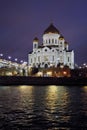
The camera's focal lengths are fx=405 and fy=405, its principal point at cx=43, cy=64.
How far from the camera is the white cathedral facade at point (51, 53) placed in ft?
559

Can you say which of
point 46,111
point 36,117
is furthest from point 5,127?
point 46,111

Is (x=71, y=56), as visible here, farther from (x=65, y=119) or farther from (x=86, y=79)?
(x=65, y=119)

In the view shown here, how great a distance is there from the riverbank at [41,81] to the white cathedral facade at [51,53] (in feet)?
99.1

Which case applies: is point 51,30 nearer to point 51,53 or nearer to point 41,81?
point 51,53

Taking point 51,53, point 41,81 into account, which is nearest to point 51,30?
point 51,53

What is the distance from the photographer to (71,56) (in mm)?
173375

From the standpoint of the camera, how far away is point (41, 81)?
445 ft

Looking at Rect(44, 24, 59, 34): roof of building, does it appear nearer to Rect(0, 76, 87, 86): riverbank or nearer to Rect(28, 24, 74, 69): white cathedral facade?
Rect(28, 24, 74, 69): white cathedral facade

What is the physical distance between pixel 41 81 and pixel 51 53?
36.5 m

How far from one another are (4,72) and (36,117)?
134m

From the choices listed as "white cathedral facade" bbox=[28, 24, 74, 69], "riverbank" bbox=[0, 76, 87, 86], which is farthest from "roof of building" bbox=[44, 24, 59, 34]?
"riverbank" bbox=[0, 76, 87, 86]

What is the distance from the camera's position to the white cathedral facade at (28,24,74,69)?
170250mm

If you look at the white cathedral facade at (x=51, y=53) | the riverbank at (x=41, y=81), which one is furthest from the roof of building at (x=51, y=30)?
the riverbank at (x=41, y=81)

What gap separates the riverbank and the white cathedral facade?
3021 cm
